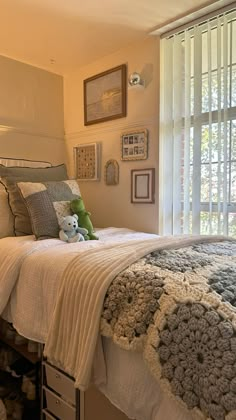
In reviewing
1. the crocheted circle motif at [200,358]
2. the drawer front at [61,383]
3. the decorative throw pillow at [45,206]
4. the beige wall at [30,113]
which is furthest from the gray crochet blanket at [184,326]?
the beige wall at [30,113]

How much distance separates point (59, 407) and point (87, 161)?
6.33ft

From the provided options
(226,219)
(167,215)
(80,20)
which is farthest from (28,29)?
(226,219)

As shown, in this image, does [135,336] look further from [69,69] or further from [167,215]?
[69,69]

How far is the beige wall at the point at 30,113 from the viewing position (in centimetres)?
250

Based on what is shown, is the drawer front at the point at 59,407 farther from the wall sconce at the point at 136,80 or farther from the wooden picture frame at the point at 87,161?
the wall sconce at the point at 136,80

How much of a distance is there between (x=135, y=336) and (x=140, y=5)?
1.91 meters

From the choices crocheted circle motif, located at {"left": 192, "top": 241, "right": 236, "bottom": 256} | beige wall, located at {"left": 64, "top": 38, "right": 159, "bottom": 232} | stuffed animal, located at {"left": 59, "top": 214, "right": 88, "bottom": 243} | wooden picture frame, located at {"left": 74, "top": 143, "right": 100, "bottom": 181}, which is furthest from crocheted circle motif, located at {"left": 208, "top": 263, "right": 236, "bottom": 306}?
wooden picture frame, located at {"left": 74, "top": 143, "right": 100, "bottom": 181}

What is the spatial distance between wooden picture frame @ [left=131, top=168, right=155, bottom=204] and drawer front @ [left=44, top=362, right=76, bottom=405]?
1.34 metres

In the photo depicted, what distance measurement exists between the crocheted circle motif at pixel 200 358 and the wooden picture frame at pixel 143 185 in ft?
4.97

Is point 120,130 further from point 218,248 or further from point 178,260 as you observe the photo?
point 178,260

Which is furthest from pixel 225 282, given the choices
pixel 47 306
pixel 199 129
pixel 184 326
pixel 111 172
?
pixel 111 172

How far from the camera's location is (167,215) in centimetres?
220

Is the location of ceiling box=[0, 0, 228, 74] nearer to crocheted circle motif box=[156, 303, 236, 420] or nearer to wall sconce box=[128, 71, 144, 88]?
wall sconce box=[128, 71, 144, 88]

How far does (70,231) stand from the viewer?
172 cm
